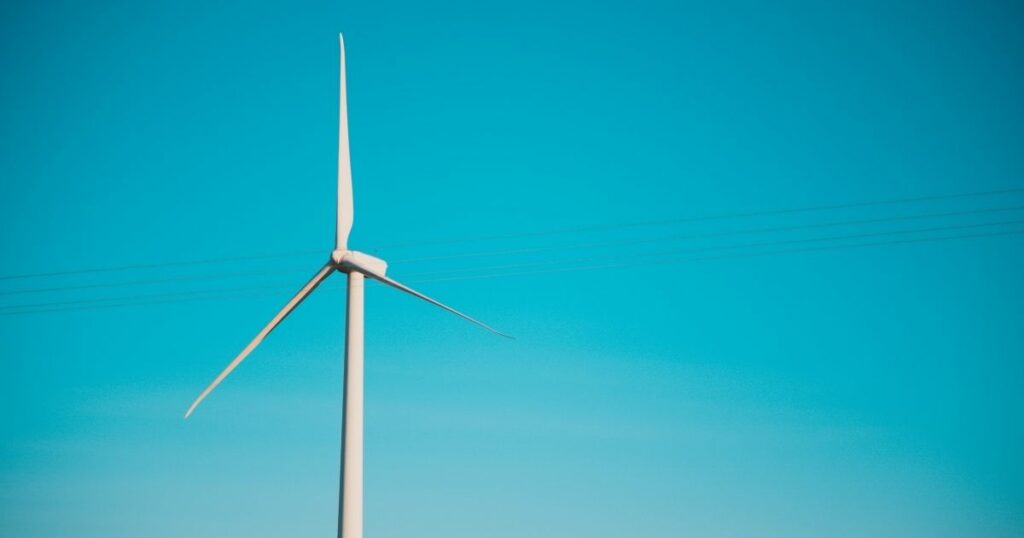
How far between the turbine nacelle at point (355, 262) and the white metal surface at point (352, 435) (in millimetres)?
1321

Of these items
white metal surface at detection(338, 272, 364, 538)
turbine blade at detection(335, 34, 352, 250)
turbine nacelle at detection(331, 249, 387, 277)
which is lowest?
white metal surface at detection(338, 272, 364, 538)

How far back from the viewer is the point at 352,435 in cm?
3494

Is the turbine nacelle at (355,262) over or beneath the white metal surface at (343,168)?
beneath

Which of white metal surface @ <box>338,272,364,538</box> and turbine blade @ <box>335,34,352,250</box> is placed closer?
white metal surface @ <box>338,272,364,538</box>

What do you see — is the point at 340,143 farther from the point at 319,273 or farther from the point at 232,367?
the point at 232,367

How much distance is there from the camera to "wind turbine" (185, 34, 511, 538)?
3450cm

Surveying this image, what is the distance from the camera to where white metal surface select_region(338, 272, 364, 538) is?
112 feet

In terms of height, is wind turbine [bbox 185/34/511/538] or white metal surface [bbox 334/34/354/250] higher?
white metal surface [bbox 334/34/354/250]

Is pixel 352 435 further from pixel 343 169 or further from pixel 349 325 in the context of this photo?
pixel 343 169

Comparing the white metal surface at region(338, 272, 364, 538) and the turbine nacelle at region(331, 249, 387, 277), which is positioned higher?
the turbine nacelle at region(331, 249, 387, 277)

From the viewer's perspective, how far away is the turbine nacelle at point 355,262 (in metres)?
37.2

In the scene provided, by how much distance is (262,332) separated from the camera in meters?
37.4

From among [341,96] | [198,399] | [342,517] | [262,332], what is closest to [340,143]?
[341,96]

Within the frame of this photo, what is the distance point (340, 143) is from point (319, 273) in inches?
217
